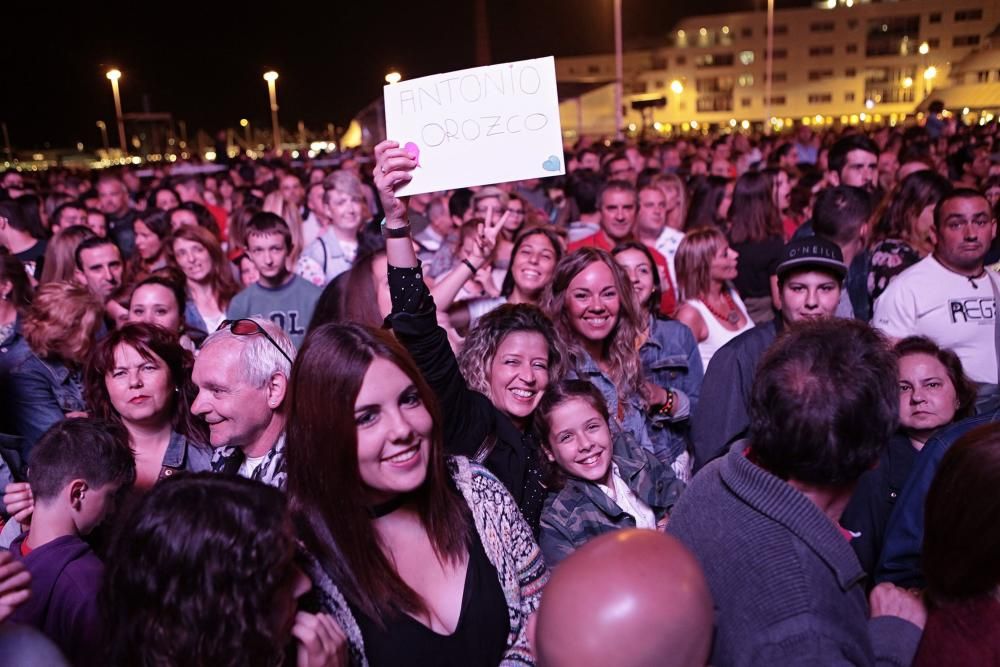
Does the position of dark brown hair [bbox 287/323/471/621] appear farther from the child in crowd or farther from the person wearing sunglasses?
the child in crowd

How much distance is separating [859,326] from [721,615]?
2.46ft

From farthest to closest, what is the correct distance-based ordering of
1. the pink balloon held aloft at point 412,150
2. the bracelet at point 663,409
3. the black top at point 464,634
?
the bracelet at point 663,409
the pink balloon held aloft at point 412,150
the black top at point 464,634

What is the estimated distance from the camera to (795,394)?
5.65ft

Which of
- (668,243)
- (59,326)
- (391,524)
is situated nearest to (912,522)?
(391,524)

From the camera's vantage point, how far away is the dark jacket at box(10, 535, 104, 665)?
2059 millimetres

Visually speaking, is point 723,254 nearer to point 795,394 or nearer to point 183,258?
point 795,394

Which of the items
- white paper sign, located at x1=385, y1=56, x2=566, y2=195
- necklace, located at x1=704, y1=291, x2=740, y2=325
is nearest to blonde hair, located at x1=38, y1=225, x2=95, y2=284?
white paper sign, located at x1=385, y1=56, x2=566, y2=195

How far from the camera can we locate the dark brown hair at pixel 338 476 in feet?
6.18

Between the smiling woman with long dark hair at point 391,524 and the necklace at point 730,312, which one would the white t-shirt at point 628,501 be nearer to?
the smiling woman with long dark hair at point 391,524

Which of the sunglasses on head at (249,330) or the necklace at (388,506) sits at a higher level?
the sunglasses on head at (249,330)

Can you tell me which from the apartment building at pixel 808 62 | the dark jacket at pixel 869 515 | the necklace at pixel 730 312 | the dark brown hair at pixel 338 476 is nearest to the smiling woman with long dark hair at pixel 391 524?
the dark brown hair at pixel 338 476

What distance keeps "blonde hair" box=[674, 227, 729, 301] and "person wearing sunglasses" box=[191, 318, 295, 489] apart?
9.21 ft

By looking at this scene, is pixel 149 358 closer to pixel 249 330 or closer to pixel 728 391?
pixel 249 330

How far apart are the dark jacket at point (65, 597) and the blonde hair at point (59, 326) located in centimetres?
198
